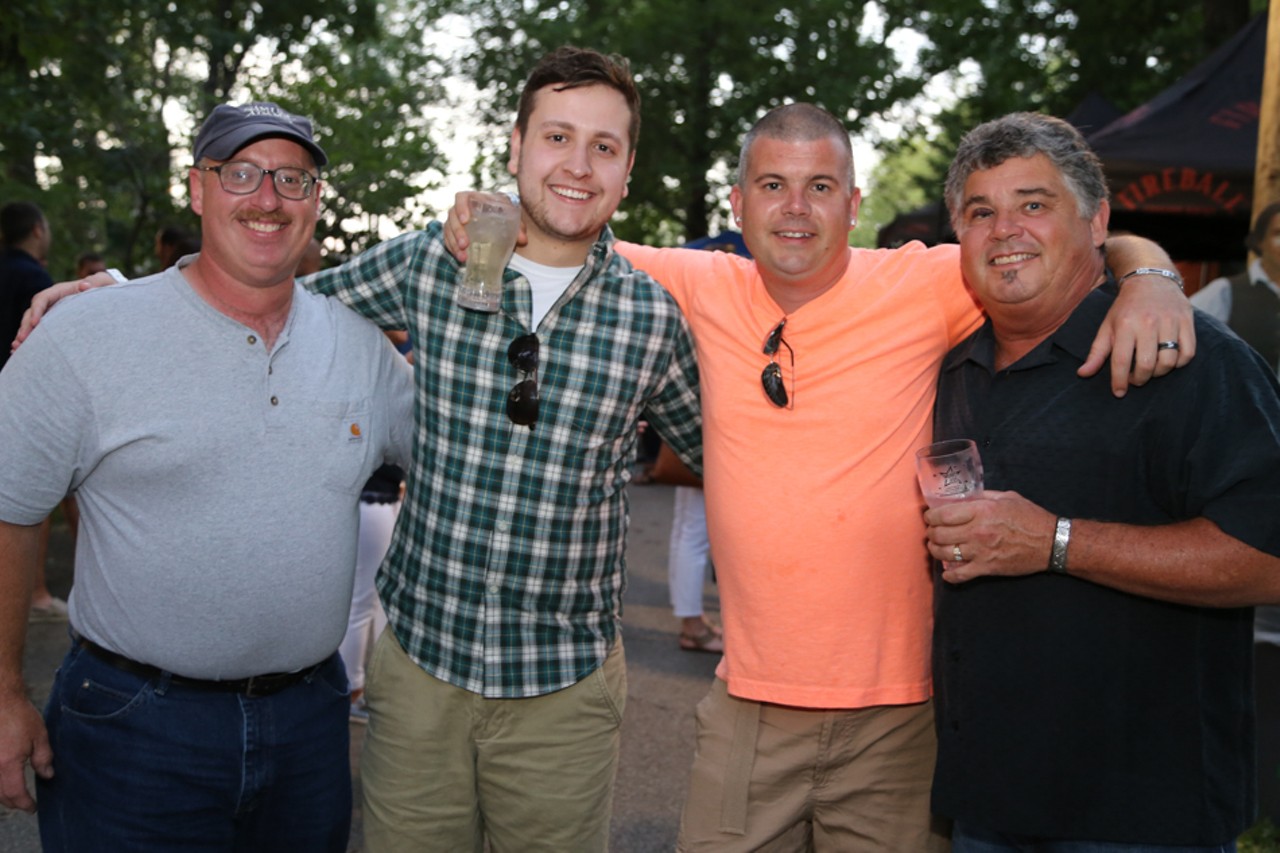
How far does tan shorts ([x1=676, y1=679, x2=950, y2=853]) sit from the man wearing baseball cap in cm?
105

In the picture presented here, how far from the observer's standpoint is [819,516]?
269cm

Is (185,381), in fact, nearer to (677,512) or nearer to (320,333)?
(320,333)

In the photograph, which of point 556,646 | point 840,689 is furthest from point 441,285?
point 840,689

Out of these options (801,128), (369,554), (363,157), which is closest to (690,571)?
(369,554)

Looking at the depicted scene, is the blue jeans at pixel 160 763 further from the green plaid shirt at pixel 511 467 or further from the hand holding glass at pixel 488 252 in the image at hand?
the hand holding glass at pixel 488 252


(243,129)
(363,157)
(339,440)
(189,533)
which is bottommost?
(189,533)

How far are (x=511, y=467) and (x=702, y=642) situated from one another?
4.26 m

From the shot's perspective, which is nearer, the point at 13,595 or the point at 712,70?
the point at 13,595

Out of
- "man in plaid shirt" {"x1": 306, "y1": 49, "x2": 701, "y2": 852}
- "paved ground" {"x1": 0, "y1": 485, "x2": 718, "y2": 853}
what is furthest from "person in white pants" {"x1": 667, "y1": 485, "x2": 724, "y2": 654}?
"man in plaid shirt" {"x1": 306, "y1": 49, "x2": 701, "y2": 852}

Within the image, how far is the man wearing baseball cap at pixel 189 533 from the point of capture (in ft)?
8.01

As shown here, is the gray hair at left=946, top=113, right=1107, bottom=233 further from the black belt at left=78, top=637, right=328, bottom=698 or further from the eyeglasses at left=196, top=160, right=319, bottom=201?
the black belt at left=78, top=637, right=328, bottom=698

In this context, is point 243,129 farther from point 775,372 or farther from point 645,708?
point 645,708

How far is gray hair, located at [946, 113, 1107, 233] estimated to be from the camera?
2502 millimetres

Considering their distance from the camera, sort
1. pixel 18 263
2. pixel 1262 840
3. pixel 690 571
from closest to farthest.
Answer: pixel 1262 840, pixel 690 571, pixel 18 263
